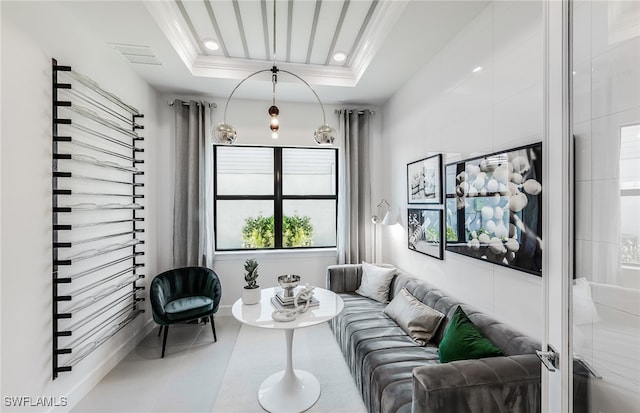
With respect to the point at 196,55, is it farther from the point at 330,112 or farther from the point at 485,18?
the point at 485,18

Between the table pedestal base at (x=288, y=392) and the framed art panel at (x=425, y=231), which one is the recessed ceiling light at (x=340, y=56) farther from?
the table pedestal base at (x=288, y=392)

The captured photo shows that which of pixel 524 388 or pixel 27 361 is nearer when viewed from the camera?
pixel 524 388

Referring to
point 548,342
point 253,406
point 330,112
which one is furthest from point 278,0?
point 253,406

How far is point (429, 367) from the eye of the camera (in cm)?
131

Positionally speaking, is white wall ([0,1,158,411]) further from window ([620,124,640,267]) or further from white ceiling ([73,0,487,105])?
window ([620,124,640,267])

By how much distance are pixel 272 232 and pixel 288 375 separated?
2.07 meters

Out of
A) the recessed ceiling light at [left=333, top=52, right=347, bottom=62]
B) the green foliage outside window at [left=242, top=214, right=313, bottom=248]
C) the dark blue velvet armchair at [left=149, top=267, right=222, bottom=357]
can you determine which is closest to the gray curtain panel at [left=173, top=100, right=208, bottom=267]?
the dark blue velvet armchair at [left=149, top=267, right=222, bottom=357]

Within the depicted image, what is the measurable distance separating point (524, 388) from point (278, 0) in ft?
9.42

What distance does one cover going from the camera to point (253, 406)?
6.59 feet

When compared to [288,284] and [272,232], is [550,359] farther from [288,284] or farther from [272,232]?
[272,232]

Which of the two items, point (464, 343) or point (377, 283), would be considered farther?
point (377, 283)

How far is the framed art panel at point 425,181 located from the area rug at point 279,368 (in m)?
1.73

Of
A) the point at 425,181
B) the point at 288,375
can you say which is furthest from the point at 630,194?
the point at 288,375

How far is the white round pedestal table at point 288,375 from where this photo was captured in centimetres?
196
